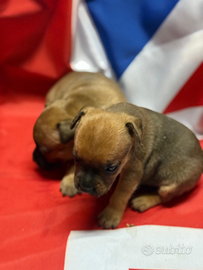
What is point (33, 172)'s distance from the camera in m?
3.73

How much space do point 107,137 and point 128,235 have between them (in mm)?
1128

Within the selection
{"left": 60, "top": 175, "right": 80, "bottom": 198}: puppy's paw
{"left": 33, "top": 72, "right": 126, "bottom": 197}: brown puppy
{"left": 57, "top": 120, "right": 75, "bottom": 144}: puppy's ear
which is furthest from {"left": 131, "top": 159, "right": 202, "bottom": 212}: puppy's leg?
{"left": 57, "top": 120, "right": 75, "bottom": 144}: puppy's ear

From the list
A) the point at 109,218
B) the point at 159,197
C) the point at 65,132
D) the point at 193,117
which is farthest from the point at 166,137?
the point at 193,117

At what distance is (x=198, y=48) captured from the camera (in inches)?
149

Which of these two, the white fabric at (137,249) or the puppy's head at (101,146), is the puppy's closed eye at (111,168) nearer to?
the puppy's head at (101,146)

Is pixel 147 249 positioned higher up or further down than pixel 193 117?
further down

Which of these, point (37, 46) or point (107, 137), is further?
point (37, 46)

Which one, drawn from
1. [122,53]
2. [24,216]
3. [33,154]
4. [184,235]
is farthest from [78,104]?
[184,235]

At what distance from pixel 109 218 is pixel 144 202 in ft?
1.55

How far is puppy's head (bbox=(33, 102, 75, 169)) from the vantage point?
3.43 metres

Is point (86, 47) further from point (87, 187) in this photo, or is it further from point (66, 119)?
point (87, 187)

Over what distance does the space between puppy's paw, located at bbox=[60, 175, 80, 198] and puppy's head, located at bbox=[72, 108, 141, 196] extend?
905 mm

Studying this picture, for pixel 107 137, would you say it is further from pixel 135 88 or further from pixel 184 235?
pixel 135 88

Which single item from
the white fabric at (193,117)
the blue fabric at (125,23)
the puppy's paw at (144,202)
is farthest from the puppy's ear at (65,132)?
the white fabric at (193,117)
